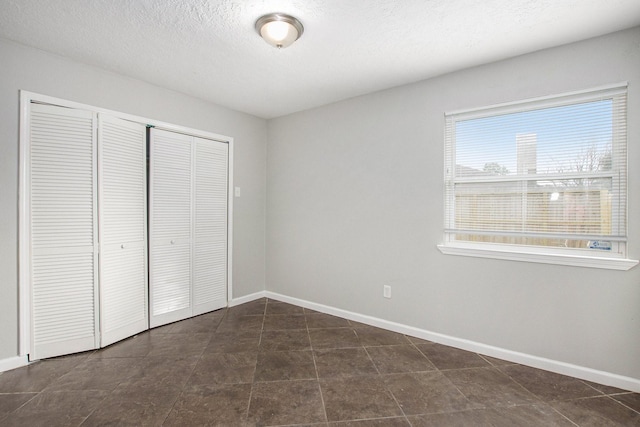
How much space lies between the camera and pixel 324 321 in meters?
3.35

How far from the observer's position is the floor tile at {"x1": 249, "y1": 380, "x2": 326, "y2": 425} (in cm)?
178

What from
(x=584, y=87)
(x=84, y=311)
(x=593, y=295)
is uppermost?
(x=584, y=87)

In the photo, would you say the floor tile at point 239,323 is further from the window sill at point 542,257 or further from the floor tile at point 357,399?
the window sill at point 542,257

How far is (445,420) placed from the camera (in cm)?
178

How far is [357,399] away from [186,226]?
98.0 inches

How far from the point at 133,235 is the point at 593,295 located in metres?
3.93

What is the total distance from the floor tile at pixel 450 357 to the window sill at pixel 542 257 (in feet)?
2.82

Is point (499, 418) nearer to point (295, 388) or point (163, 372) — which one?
point (295, 388)

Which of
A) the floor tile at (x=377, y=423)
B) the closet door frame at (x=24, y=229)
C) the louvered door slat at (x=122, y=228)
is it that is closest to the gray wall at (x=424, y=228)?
the floor tile at (x=377, y=423)

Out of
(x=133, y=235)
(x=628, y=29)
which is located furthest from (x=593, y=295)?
(x=133, y=235)

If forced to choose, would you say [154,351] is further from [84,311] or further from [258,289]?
[258,289]

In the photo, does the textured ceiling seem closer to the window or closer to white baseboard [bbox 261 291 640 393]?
the window

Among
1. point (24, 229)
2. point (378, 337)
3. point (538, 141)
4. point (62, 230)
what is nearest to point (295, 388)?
point (378, 337)

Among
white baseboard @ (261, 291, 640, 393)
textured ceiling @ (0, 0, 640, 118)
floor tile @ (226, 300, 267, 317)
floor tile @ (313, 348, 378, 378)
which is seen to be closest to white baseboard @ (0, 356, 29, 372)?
floor tile @ (226, 300, 267, 317)
